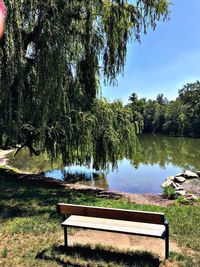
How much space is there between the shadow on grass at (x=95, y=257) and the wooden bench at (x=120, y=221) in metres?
0.19

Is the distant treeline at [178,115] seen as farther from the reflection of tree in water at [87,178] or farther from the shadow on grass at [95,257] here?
the shadow on grass at [95,257]

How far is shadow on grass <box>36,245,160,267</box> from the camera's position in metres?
3.93

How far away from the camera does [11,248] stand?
14.5 feet

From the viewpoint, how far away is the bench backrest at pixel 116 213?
4070 millimetres

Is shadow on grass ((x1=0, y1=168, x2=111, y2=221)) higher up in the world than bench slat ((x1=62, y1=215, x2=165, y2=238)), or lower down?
lower down

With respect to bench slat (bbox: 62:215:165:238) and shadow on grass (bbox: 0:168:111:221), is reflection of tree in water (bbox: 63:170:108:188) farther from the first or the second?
bench slat (bbox: 62:215:165:238)

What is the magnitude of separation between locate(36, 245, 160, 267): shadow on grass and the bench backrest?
1.50 feet

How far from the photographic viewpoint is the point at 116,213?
4312 millimetres

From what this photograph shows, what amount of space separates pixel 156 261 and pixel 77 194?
4498mm

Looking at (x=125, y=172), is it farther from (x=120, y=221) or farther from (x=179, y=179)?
(x=120, y=221)

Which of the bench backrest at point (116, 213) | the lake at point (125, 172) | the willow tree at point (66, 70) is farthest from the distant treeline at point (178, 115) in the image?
the bench backrest at point (116, 213)

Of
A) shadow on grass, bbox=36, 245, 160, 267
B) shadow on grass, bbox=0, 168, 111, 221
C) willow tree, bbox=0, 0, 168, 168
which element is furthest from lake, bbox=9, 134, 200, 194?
shadow on grass, bbox=36, 245, 160, 267

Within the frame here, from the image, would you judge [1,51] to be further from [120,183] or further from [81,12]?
[120,183]

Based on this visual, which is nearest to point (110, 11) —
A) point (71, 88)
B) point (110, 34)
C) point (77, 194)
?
point (110, 34)
